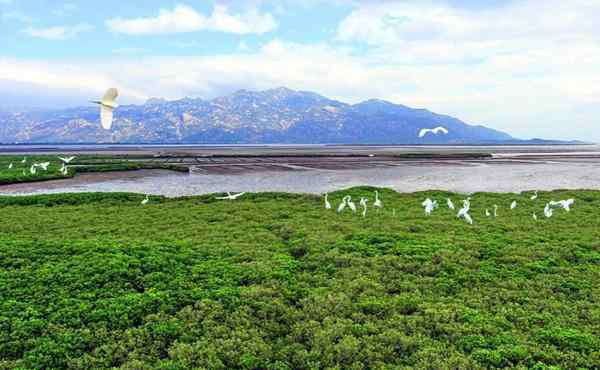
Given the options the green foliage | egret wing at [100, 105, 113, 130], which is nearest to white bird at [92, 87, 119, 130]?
egret wing at [100, 105, 113, 130]

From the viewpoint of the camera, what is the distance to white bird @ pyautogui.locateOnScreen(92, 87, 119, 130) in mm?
15023

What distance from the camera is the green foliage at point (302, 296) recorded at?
9523mm

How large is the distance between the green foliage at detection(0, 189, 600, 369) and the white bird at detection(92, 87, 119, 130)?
5.04 meters

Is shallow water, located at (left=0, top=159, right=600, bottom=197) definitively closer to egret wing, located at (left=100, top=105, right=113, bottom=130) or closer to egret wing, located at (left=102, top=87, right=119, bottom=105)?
egret wing, located at (left=102, top=87, right=119, bottom=105)

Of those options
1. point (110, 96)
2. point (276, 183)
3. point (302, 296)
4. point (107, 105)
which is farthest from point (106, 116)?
point (276, 183)

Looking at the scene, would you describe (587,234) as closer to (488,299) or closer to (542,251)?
(542,251)

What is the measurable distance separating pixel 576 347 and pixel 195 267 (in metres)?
11.6

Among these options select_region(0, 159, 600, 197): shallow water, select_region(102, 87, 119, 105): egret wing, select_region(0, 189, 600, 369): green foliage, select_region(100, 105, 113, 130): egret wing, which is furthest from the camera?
select_region(0, 159, 600, 197): shallow water

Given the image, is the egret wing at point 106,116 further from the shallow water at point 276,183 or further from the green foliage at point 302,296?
the shallow water at point 276,183

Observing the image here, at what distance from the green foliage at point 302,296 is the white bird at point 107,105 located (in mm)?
→ 5038

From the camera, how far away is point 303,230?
20969mm

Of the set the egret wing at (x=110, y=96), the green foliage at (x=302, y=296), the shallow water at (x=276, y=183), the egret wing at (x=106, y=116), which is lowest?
the green foliage at (x=302, y=296)

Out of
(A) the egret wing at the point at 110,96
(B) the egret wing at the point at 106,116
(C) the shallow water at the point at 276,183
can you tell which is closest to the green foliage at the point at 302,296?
(B) the egret wing at the point at 106,116

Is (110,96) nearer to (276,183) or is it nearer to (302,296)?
(302,296)
